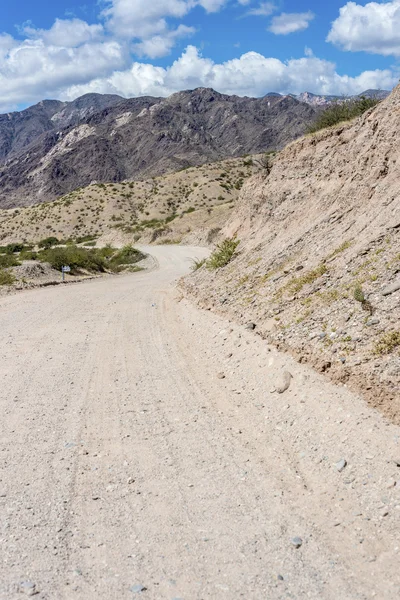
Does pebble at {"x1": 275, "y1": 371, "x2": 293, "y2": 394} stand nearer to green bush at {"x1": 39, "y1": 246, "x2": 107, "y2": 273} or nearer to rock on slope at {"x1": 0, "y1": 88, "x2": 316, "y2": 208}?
green bush at {"x1": 39, "y1": 246, "x2": 107, "y2": 273}

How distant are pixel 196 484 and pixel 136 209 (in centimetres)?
8947

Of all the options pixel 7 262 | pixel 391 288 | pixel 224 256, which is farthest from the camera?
pixel 7 262

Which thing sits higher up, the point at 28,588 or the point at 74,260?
the point at 74,260

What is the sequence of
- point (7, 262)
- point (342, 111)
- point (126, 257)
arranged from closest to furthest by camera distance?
point (342, 111), point (7, 262), point (126, 257)

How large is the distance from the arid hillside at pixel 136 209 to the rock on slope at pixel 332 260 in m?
49.2

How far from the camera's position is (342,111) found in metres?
22.1

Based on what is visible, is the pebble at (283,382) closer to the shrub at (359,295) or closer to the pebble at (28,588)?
the shrub at (359,295)

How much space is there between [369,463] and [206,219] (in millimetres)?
63322

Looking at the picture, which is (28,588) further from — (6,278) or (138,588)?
(6,278)

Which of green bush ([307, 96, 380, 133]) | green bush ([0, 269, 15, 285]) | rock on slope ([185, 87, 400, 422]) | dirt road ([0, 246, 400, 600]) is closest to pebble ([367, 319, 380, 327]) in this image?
rock on slope ([185, 87, 400, 422])

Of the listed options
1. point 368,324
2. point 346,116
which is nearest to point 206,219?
point 346,116

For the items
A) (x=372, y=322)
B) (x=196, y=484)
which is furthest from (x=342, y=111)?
(x=196, y=484)

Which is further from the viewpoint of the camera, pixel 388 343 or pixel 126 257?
pixel 126 257

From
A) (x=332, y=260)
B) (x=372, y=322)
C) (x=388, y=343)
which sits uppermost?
(x=332, y=260)
